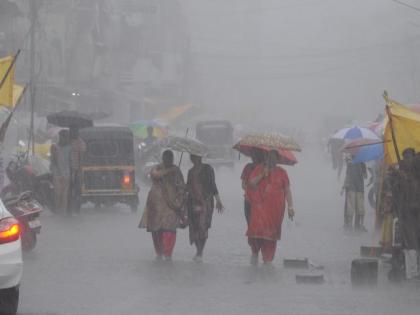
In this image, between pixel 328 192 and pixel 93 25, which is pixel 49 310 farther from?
pixel 93 25

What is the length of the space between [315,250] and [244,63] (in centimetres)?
9350

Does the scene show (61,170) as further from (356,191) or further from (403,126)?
(403,126)

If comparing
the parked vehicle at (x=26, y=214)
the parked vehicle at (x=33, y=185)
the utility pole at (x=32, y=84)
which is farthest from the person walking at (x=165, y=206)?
the utility pole at (x=32, y=84)

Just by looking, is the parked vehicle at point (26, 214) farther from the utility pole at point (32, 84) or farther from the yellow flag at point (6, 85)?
the utility pole at point (32, 84)

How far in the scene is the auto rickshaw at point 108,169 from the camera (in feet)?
74.4

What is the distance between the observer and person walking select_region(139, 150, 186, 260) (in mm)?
14133

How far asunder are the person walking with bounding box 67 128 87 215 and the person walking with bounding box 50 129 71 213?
9cm

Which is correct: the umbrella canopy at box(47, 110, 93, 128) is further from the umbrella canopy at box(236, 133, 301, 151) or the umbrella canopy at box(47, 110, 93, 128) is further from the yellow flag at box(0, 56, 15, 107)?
the umbrella canopy at box(236, 133, 301, 151)

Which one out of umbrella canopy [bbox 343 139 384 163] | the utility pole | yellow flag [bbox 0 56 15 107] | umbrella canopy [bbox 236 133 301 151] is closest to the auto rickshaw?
the utility pole

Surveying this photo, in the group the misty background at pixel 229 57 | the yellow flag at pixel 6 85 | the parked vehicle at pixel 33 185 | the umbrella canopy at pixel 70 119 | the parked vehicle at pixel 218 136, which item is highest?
the misty background at pixel 229 57

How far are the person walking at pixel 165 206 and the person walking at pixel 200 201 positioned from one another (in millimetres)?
168

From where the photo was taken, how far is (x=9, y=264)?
28.6ft

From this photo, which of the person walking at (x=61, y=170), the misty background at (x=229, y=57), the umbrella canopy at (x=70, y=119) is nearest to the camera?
the person walking at (x=61, y=170)

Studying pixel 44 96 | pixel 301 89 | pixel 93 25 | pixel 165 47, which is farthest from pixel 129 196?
pixel 301 89
